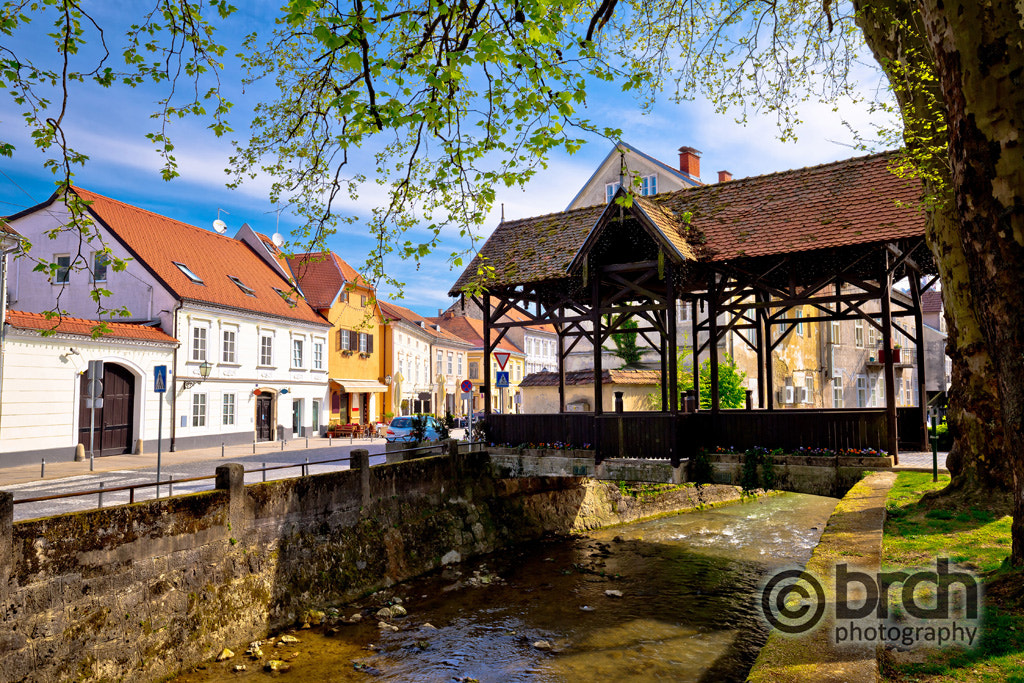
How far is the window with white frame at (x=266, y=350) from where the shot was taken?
101ft

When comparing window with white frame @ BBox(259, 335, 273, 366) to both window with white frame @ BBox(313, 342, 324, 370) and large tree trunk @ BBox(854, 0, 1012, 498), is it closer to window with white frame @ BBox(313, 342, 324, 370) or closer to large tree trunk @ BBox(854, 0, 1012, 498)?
window with white frame @ BBox(313, 342, 324, 370)

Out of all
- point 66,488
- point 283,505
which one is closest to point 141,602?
point 283,505

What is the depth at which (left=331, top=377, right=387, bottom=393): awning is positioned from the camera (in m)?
36.9

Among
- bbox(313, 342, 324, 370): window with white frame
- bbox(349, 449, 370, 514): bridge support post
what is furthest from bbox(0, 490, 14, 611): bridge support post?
bbox(313, 342, 324, 370): window with white frame

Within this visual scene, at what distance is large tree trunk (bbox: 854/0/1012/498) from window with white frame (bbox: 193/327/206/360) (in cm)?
2486

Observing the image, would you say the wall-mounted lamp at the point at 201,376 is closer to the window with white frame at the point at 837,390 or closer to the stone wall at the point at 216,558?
the stone wall at the point at 216,558

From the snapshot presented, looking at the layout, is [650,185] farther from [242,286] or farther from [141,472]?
[141,472]

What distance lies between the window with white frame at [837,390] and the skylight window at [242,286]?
28669mm

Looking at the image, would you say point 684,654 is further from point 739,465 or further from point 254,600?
point 254,600

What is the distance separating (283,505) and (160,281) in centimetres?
1706

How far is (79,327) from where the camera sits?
21.6m

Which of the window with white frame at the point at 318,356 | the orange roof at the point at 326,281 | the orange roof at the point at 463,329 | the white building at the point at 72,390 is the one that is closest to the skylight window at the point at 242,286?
the orange roof at the point at 326,281

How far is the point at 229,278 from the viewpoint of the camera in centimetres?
3094

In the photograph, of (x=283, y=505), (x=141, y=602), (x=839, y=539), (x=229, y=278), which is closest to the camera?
(x=839, y=539)
